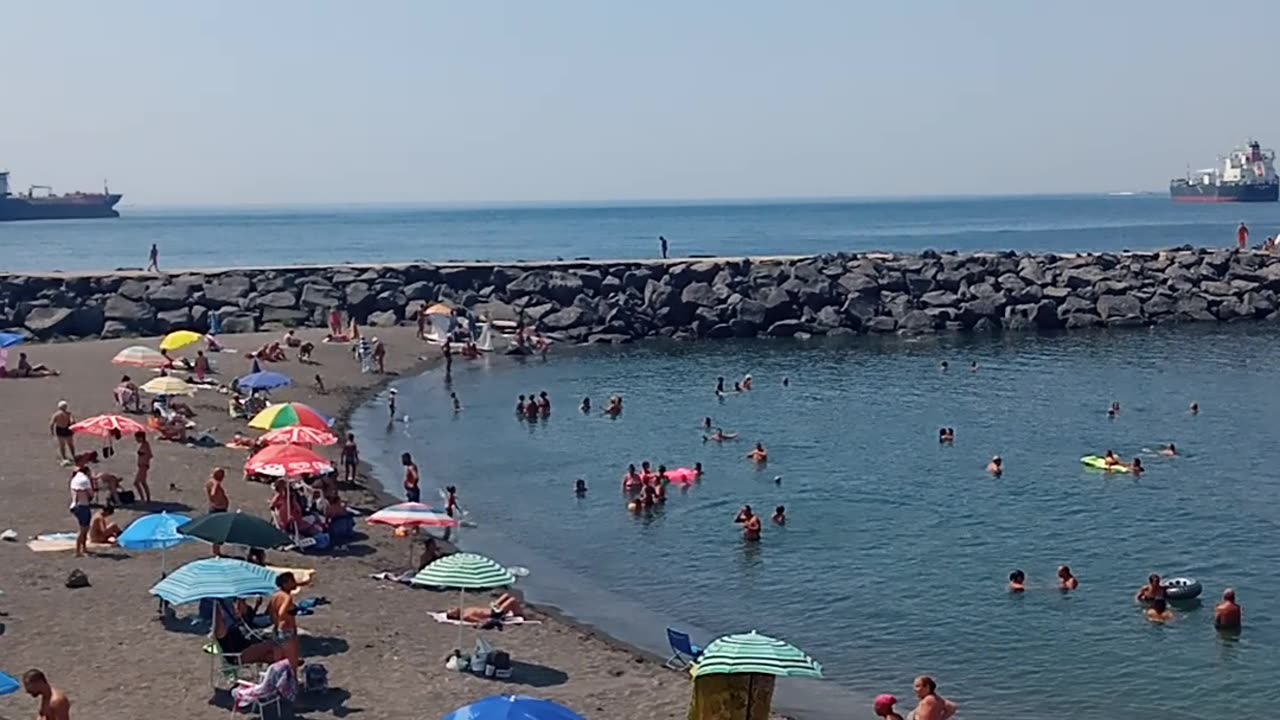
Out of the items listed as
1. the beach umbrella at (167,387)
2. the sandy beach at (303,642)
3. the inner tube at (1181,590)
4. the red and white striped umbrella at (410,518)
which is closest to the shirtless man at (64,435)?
the sandy beach at (303,642)

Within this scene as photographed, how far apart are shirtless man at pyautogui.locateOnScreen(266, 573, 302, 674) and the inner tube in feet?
49.6

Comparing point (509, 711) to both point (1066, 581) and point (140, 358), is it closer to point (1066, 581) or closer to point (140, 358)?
point (1066, 581)

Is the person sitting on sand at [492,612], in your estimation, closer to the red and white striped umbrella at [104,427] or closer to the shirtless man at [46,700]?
the shirtless man at [46,700]

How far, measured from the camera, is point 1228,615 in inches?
914

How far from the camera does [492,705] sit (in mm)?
13133

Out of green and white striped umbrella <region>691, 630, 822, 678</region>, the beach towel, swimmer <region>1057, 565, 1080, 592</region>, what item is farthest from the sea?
green and white striped umbrella <region>691, 630, 822, 678</region>

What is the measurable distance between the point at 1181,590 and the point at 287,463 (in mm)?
15817

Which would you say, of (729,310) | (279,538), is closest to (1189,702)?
(279,538)

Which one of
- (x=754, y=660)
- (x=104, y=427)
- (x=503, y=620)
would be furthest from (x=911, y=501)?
(x=754, y=660)

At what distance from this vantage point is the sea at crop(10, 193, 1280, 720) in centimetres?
2227

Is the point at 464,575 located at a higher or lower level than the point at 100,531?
higher

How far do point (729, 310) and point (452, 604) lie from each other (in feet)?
140

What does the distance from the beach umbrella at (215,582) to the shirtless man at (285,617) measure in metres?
0.20

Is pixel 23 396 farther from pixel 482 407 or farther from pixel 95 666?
pixel 95 666
